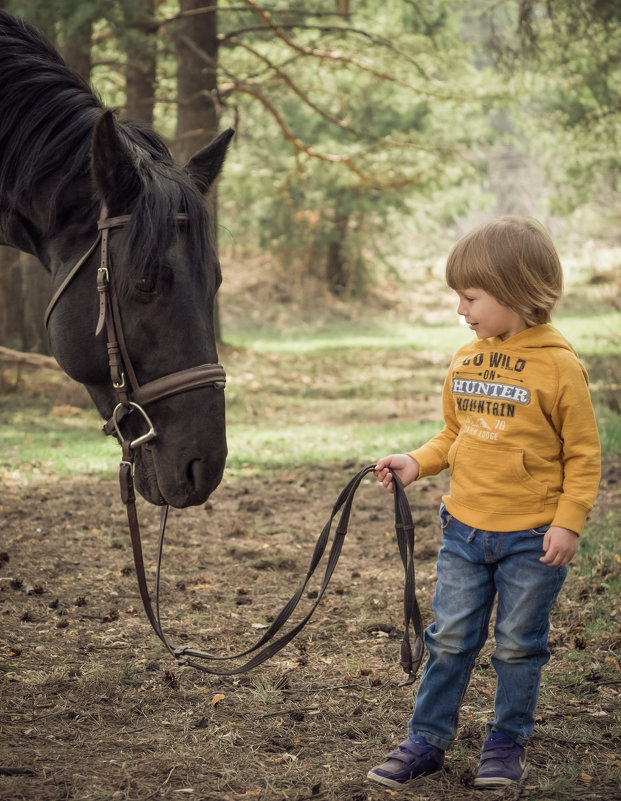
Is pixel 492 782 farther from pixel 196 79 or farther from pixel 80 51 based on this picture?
pixel 196 79

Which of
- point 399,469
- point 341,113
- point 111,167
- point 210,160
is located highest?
point 341,113

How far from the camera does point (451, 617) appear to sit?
102 inches

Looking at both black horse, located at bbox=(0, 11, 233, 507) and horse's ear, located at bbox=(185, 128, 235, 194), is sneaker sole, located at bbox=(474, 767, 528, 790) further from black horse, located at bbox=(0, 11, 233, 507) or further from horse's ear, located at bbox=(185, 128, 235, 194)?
horse's ear, located at bbox=(185, 128, 235, 194)

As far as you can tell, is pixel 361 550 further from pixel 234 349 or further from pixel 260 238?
pixel 260 238

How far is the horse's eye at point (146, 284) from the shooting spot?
262 cm

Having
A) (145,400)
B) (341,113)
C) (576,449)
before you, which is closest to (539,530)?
(576,449)

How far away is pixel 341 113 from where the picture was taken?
2180cm

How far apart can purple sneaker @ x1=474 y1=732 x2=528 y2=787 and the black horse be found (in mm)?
1208

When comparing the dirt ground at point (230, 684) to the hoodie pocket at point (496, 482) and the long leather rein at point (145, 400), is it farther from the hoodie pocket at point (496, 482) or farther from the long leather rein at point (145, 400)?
the hoodie pocket at point (496, 482)

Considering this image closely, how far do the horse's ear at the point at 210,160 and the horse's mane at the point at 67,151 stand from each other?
187mm

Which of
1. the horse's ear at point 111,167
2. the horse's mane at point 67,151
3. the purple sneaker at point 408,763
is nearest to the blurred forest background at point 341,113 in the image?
the horse's mane at point 67,151

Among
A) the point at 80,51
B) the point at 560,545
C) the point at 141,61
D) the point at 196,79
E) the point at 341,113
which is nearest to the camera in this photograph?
the point at 560,545

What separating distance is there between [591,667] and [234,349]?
11218 mm

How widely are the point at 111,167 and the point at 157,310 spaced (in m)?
0.49
